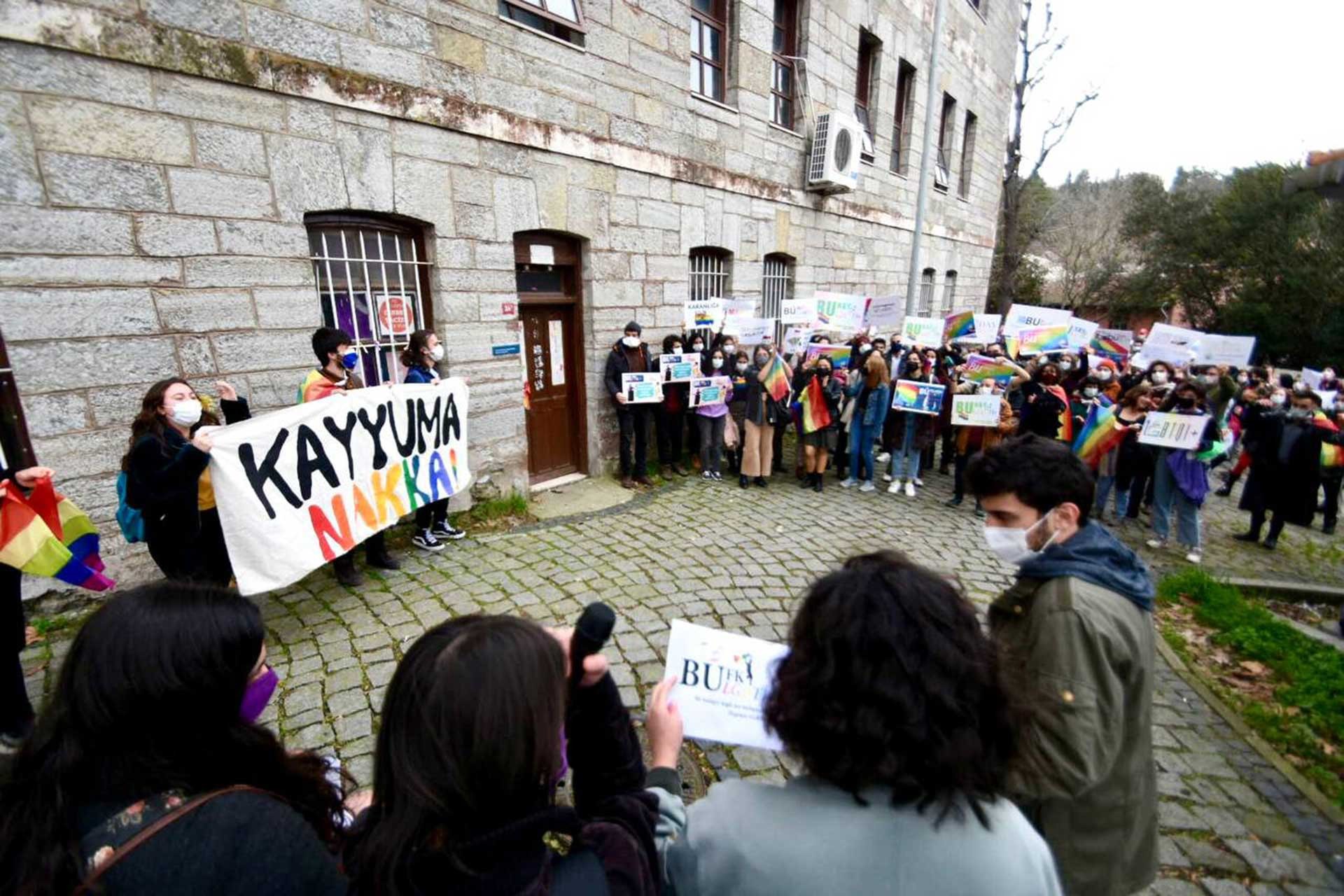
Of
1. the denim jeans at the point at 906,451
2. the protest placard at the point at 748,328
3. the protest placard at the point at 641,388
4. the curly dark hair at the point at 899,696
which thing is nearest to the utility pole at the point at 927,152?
the protest placard at the point at 748,328

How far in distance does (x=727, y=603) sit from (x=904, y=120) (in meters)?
12.6

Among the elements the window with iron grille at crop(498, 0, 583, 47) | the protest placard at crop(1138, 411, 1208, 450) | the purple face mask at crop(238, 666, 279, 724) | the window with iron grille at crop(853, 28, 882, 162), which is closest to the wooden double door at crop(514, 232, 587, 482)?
the window with iron grille at crop(498, 0, 583, 47)

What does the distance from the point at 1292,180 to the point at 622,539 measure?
510 centimetres

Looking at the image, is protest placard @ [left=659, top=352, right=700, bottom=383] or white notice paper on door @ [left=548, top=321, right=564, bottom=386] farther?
protest placard @ [left=659, top=352, right=700, bottom=383]

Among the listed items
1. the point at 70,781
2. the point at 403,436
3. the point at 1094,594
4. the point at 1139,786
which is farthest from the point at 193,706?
the point at 403,436

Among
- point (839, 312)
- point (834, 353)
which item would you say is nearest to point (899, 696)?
point (834, 353)

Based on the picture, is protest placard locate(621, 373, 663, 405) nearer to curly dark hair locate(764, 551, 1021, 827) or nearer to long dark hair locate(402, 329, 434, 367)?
long dark hair locate(402, 329, 434, 367)

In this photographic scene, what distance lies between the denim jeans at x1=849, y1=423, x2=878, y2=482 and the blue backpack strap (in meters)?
7.07

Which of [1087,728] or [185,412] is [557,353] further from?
[1087,728]

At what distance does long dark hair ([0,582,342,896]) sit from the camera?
1.06 metres

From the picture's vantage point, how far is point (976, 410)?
7.00 meters

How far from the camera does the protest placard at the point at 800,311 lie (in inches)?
352

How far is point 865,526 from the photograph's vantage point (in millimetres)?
6312

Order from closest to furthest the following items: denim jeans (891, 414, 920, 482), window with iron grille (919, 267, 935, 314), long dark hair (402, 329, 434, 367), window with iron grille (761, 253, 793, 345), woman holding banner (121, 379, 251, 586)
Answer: woman holding banner (121, 379, 251, 586) → long dark hair (402, 329, 434, 367) → denim jeans (891, 414, 920, 482) → window with iron grille (761, 253, 793, 345) → window with iron grille (919, 267, 935, 314)
